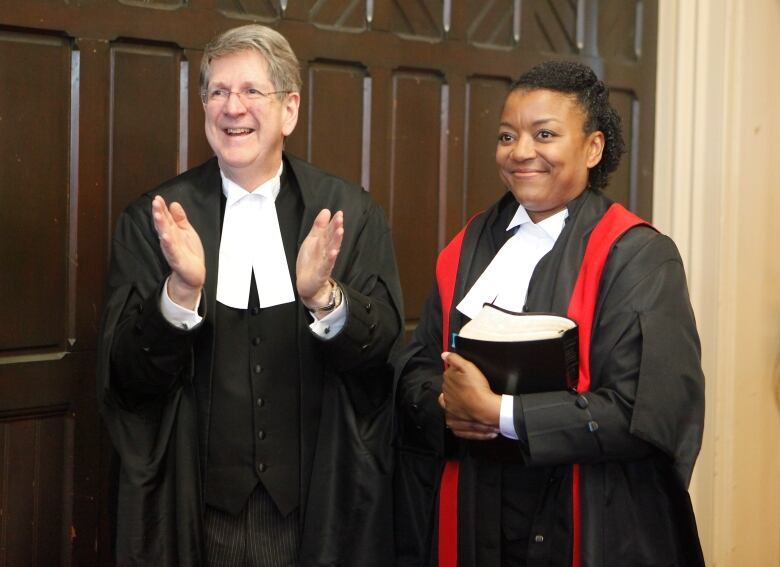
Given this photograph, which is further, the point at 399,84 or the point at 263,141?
the point at 399,84

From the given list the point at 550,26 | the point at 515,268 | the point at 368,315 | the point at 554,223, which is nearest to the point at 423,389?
the point at 368,315

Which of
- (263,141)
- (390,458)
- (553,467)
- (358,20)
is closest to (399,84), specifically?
(358,20)

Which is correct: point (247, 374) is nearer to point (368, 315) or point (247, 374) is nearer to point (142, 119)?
point (368, 315)

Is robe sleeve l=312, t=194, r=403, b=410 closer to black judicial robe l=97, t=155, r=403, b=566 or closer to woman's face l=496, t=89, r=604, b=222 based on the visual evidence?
black judicial robe l=97, t=155, r=403, b=566

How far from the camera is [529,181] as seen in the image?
2.15 m

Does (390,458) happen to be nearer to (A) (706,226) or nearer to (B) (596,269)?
(B) (596,269)

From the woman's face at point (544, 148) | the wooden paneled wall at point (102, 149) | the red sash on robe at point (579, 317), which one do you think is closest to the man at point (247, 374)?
the red sash on robe at point (579, 317)

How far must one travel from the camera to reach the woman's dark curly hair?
2.17 meters

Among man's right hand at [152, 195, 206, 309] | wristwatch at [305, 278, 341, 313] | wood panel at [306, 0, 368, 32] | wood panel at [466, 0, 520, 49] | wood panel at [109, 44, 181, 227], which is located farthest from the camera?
wood panel at [466, 0, 520, 49]

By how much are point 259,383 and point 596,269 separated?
74 centimetres

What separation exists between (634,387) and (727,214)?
1798mm

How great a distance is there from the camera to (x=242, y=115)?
2287mm

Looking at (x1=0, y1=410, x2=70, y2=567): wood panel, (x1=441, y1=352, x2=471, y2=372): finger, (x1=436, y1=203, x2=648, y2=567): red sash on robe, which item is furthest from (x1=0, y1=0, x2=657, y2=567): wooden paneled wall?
(x1=441, y1=352, x2=471, y2=372): finger

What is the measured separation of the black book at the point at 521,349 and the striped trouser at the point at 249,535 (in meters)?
0.57
